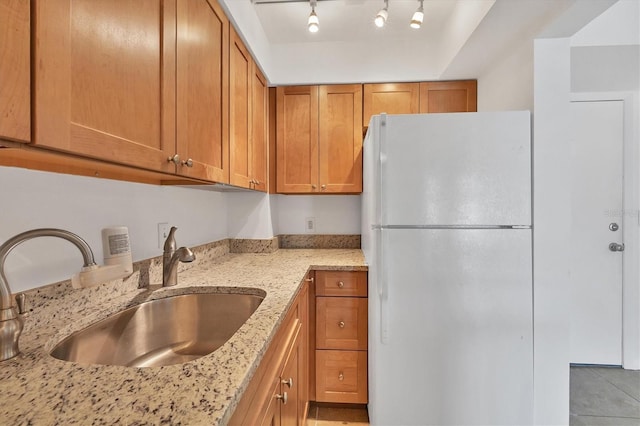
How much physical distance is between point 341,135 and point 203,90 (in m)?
1.22

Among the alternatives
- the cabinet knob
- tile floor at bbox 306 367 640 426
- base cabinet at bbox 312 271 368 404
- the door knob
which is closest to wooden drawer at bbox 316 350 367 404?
base cabinet at bbox 312 271 368 404

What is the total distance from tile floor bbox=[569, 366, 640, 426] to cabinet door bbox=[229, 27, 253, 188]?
2.48 metres

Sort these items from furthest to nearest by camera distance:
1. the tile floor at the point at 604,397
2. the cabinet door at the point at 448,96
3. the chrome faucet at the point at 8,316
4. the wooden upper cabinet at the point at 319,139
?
the wooden upper cabinet at the point at 319,139, the cabinet door at the point at 448,96, the tile floor at the point at 604,397, the chrome faucet at the point at 8,316

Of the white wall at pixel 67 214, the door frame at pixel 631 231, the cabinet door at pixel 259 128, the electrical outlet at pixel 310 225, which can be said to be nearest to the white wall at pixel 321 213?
the electrical outlet at pixel 310 225

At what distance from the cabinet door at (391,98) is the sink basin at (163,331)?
5.43 ft

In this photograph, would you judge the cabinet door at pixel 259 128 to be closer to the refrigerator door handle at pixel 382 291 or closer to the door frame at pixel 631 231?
the refrigerator door handle at pixel 382 291

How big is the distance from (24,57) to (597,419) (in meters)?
2.98

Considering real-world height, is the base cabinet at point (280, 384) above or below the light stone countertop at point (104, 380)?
below

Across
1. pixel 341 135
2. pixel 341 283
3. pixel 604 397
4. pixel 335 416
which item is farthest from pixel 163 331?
pixel 604 397

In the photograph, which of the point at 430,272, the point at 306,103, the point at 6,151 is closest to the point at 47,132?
the point at 6,151

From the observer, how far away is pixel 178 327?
113 centimetres

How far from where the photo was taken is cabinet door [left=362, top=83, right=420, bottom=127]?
6.95 feet

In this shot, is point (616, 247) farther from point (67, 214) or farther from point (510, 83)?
point (67, 214)

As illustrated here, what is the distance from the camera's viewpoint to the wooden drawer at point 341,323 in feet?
5.86
